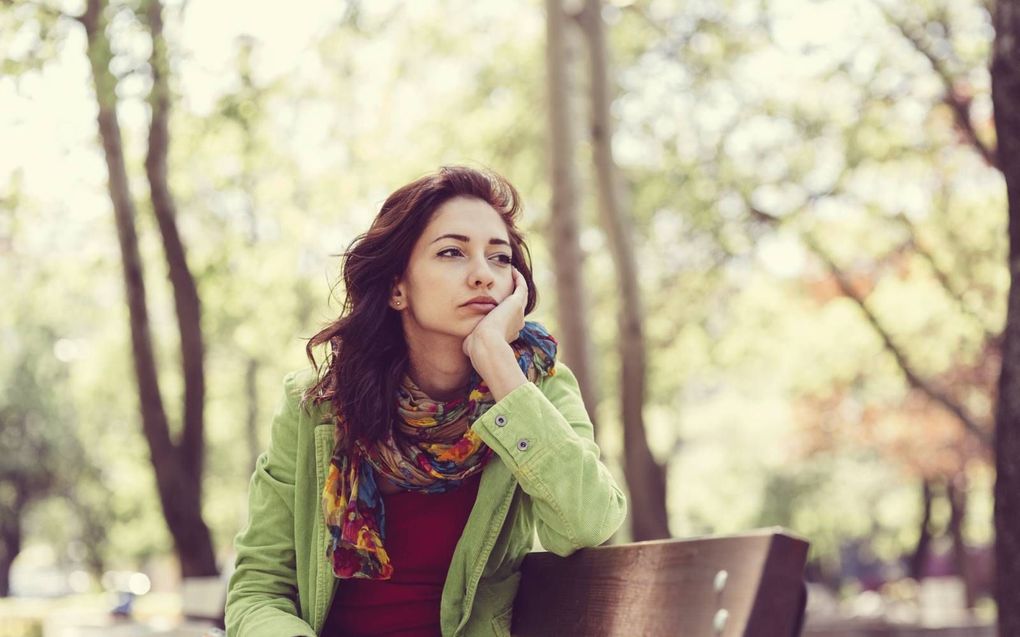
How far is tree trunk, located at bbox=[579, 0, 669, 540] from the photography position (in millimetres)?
12055

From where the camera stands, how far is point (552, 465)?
9.09ft

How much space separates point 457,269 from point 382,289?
8.6 inches

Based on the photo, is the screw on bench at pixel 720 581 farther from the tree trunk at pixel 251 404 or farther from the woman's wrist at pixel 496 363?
the tree trunk at pixel 251 404

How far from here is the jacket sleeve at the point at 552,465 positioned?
2756 mm

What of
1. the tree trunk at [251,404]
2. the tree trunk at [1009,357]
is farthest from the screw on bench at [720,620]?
the tree trunk at [251,404]

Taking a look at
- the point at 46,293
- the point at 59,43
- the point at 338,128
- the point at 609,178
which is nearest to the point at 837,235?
the point at 338,128

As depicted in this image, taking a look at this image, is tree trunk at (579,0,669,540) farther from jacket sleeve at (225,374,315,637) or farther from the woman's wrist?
the woman's wrist

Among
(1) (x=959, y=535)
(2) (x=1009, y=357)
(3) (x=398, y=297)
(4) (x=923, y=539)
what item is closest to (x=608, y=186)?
(2) (x=1009, y=357)

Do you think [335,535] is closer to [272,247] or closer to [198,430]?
[198,430]

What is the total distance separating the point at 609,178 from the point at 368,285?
29.1ft

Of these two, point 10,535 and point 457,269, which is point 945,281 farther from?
point 10,535

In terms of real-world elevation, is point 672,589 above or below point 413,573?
above

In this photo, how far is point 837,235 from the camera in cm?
1942

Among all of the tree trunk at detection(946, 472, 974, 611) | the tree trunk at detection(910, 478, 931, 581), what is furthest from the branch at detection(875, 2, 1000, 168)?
the tree trunk at detection(910, 478, 931, 581)
